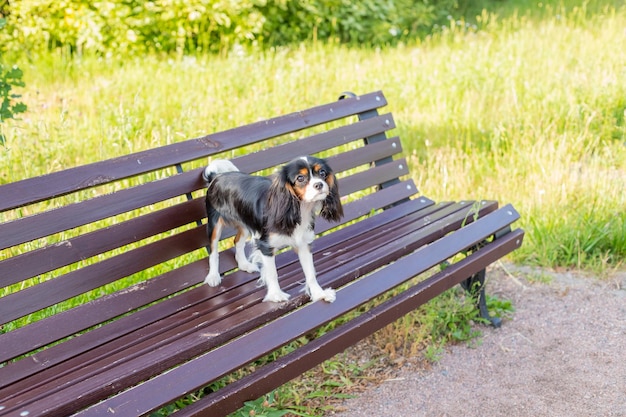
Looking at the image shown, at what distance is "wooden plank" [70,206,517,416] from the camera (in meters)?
2.25

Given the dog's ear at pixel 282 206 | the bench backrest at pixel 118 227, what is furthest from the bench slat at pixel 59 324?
the dog's ear at pixel 282 206

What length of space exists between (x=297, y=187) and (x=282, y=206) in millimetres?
101

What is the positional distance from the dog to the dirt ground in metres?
0.83

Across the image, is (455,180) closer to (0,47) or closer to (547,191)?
(547,191)

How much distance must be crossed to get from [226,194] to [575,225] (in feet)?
9.12

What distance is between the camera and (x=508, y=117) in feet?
21.1

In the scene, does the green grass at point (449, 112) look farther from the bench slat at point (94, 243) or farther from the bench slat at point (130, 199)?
the bench slat at point (130, 199)

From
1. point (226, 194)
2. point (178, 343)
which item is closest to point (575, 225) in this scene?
point (226, 194)

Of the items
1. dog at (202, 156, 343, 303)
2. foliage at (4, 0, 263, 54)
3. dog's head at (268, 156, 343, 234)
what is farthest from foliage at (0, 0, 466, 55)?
dog's head at (268, 156, 343, 234)

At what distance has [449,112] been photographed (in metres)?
6.80

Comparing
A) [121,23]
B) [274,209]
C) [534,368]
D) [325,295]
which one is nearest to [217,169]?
[274,209]

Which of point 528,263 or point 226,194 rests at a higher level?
point 226,194

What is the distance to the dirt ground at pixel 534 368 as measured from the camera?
3.43 metres

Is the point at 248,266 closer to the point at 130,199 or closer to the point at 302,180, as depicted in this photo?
the point at 130,199
